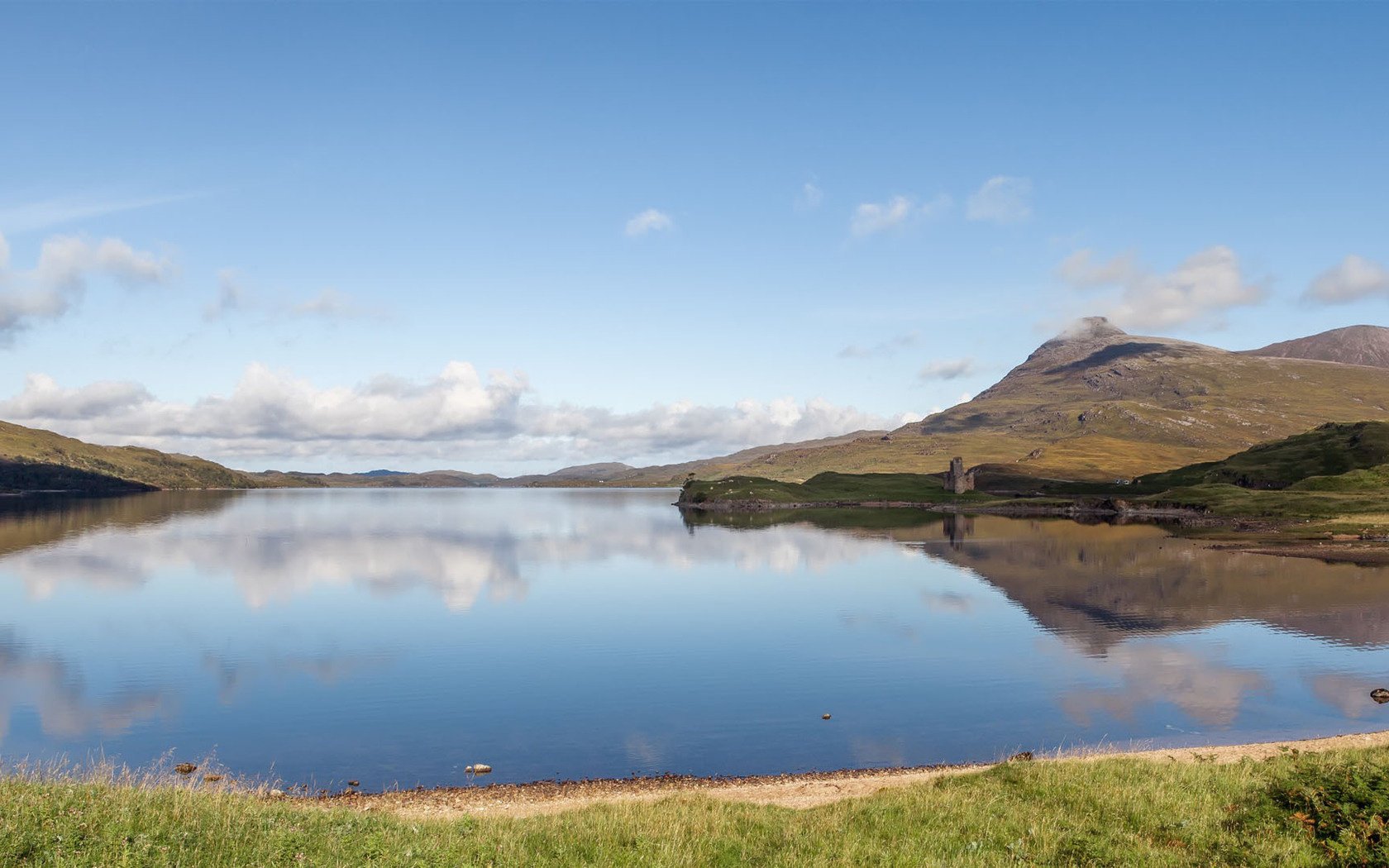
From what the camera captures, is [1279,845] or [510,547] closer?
[1279,845]

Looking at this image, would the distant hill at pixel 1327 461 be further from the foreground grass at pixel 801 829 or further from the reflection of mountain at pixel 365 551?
the foreground grass at pixel 801 829

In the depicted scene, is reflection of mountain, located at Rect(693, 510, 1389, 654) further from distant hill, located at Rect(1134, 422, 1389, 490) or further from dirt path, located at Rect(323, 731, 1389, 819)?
distant hill, located at Rect(1134, 422, 1389, 490)

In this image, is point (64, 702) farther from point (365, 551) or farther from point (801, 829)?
point (365, 551)

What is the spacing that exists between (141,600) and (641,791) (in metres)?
66.2

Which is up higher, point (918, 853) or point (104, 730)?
point (918, 853)

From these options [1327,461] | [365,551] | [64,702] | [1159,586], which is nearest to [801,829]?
[64,702]

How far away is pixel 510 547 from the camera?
13200 cm

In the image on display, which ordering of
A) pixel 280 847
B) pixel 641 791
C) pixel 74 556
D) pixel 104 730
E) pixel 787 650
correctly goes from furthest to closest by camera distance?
pixel 74 556
pixel 787 650
pixel 104 730
pixel 641 791
pixel 280 847

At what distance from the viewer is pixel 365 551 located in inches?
4754

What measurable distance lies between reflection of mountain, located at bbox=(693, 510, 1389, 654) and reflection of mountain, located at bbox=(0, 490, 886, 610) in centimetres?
2404

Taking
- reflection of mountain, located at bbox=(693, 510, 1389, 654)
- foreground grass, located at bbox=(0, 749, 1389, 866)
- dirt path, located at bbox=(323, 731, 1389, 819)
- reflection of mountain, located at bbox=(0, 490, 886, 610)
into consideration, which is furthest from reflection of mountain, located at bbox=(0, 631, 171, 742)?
reflection of mountain, located at bbox=(693, 510, 1389, 654)

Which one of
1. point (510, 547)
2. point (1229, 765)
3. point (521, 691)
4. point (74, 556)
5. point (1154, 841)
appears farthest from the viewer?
point (510, 547)

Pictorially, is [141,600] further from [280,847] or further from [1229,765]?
[1229,765]

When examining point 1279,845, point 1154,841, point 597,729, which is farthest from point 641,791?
point 1279,845
